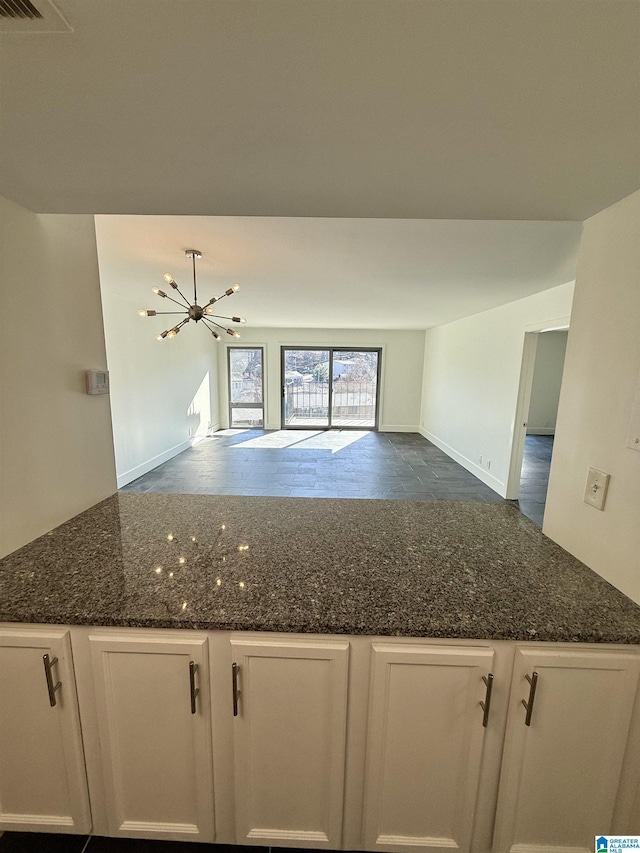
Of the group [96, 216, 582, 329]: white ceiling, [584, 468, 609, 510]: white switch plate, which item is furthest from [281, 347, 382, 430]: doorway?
[584, 468, 609, 510]: white switch plate

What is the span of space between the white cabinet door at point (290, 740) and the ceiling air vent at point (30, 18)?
1.30 meters

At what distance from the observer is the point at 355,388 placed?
7727mm

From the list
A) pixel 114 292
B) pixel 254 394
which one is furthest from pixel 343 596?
pixel 254 394

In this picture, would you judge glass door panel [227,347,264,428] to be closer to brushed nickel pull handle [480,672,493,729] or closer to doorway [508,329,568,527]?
doorway [508,329,568,527]

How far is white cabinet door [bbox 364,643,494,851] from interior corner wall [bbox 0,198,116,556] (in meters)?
1.27

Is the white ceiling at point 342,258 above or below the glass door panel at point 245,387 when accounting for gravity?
above

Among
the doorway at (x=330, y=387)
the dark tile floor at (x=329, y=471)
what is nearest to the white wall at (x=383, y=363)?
the doorway at (x=330, y=387)

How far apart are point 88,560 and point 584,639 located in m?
1.46

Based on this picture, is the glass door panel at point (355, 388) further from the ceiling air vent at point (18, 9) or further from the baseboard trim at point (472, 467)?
the ceiling air vent at point (18, 9)

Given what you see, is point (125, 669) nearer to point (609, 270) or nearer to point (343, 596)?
point (343, 596)

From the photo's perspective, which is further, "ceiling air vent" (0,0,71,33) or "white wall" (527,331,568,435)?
"white wall" (527,331,568,435)

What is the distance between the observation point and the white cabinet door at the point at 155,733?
0.87 m

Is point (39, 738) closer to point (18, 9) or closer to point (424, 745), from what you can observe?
point (424, 745)

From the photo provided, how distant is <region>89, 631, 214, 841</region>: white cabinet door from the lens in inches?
34.4
